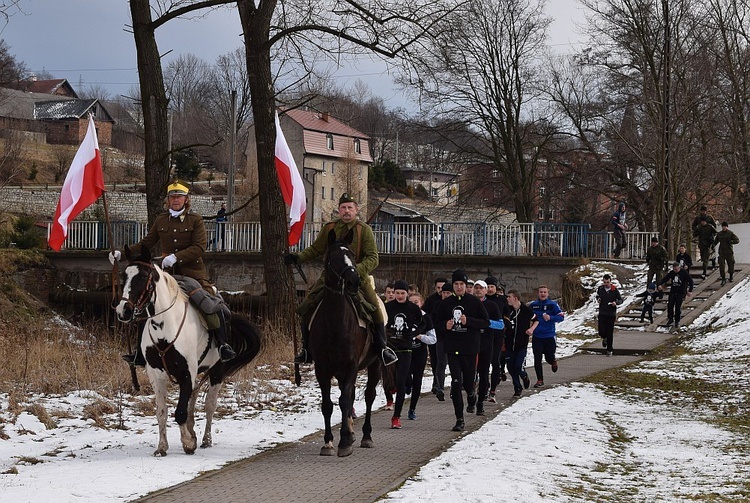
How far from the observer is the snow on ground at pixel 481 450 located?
891cm

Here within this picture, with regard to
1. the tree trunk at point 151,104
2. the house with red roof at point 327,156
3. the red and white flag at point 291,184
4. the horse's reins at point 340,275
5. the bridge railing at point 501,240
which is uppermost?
the house with red roof at point 327,156

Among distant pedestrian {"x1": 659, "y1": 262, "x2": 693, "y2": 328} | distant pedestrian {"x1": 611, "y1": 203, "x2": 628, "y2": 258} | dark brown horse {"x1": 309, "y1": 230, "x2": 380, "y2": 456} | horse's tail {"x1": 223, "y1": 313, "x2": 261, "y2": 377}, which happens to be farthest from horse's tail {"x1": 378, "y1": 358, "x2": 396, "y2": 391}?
distant pedestrian {"x1": 611, "y1": 203, "x2": 628, "y2": 258}

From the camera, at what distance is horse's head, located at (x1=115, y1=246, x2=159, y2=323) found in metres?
9.80

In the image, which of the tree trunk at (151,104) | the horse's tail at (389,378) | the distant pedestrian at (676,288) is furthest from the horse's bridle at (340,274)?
the distant pedestrian at (676,288)

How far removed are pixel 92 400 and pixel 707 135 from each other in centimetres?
4130

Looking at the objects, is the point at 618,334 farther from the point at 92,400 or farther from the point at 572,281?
the point at 92,400

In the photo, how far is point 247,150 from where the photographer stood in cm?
7669

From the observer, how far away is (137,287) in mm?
9945

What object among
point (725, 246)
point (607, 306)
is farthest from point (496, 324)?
point (725, 246)

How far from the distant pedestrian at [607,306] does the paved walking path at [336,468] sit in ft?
31.7

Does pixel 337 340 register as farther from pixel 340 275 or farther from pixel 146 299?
pixel 146 299

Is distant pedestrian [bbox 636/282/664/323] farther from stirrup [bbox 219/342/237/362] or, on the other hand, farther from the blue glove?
stirrup [bbox 219/342/237/362]

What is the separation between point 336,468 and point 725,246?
87.4 ft

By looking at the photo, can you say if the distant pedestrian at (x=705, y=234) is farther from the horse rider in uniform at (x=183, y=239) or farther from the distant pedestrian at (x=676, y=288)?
the horse rider in uniform at (x=183, y=239)
